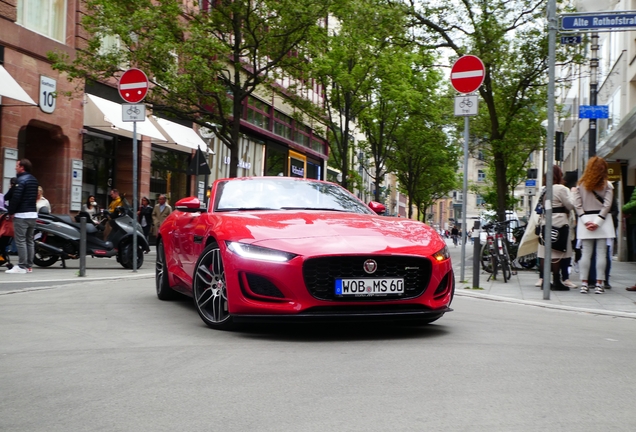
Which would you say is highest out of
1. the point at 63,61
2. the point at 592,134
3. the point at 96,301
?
the point at 63,61

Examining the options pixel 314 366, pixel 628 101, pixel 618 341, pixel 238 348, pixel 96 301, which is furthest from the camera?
pixel 628 101

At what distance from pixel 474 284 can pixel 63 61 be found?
44.2ft

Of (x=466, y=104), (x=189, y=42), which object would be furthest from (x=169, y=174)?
(x=466, y=104)

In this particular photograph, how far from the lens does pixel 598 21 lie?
36.7 feet

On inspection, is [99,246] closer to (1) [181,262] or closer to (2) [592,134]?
(1) [181,262]

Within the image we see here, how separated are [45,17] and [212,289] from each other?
17.6 m

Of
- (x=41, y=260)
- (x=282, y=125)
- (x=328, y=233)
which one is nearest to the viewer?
(x=328, y=233)

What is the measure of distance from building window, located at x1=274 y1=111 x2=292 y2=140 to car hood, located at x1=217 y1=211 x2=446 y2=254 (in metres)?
35.9

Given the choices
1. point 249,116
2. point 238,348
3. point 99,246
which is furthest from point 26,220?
point 249,116

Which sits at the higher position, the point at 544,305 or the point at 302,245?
the point at 302,245

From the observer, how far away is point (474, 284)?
1245 centimetres

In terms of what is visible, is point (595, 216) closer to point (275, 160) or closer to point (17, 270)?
point (17, 270)

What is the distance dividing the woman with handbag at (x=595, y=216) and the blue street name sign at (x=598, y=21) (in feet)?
6.17

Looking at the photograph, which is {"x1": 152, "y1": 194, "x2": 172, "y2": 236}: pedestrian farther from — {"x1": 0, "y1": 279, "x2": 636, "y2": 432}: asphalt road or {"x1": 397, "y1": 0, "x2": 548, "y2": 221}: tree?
{"x1": 0, "y1": 279, "x2": 636, "y2": 432}: asphalt road
